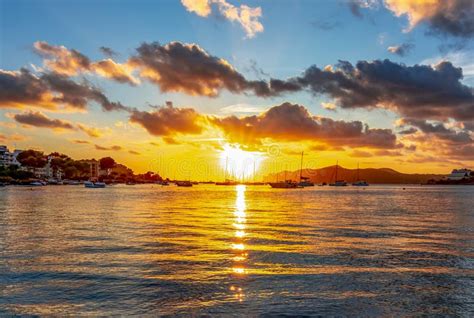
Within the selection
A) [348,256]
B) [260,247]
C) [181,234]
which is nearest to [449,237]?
[348,256]

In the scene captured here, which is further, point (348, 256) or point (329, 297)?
point (348, 256)

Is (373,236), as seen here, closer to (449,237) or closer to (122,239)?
(449,237)

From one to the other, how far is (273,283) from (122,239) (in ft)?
68.9

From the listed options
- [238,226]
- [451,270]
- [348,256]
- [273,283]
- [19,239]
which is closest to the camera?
[273,283]

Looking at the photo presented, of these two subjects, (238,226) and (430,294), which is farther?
(238,226)

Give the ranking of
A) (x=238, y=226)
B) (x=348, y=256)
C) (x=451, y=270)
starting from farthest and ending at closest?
(x=238, y=226) < (x=348, y=256) < (x=451, y=270)

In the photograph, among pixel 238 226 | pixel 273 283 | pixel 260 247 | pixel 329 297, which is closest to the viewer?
pixel 329 297

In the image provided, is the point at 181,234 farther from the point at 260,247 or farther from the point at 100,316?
the point at 100,316

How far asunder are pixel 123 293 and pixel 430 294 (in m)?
15.9

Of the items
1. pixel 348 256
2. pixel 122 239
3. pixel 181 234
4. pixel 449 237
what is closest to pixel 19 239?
pixel 122 239

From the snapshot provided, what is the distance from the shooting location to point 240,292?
22.5 m

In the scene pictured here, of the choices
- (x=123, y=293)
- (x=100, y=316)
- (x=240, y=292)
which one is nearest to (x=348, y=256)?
(x=240, y=292)

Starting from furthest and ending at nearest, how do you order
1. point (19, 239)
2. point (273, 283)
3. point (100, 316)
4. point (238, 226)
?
point (238, 226), point (19, 239), point (273, 283), point (100, 316)

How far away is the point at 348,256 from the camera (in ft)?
107
